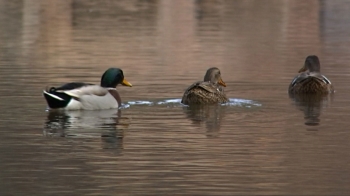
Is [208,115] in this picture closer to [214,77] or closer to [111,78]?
[111,78]

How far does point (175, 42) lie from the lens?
28.1m

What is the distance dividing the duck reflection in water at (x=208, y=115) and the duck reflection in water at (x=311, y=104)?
3.76 feet

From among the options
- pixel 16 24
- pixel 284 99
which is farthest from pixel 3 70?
pixel 16 24

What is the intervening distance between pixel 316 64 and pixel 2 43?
10.3 m

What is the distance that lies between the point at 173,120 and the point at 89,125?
1157mm

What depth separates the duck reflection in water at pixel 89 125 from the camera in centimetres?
1353

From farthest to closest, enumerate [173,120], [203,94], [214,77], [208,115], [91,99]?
[214,77] → [203,94] → [91,99] → [208,115] → [173,120]

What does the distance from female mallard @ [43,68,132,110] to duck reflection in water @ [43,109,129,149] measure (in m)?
0.10

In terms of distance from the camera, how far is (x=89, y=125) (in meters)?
14.6

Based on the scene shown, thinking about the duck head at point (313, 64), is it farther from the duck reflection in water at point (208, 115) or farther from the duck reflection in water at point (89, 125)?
the duck reflection in water at point (89, 125)

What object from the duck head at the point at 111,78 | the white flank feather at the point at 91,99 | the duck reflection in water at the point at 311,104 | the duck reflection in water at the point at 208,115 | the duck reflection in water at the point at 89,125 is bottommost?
the duck reflection in water at the point at 311,104

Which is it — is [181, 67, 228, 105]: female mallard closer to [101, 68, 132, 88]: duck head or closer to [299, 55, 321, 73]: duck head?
[101, 68, 132, 88]: duck head

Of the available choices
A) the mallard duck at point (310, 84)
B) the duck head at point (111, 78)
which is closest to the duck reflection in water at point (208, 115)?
the duck head at point (111, 78)

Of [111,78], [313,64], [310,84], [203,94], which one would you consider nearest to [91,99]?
[111,78]
